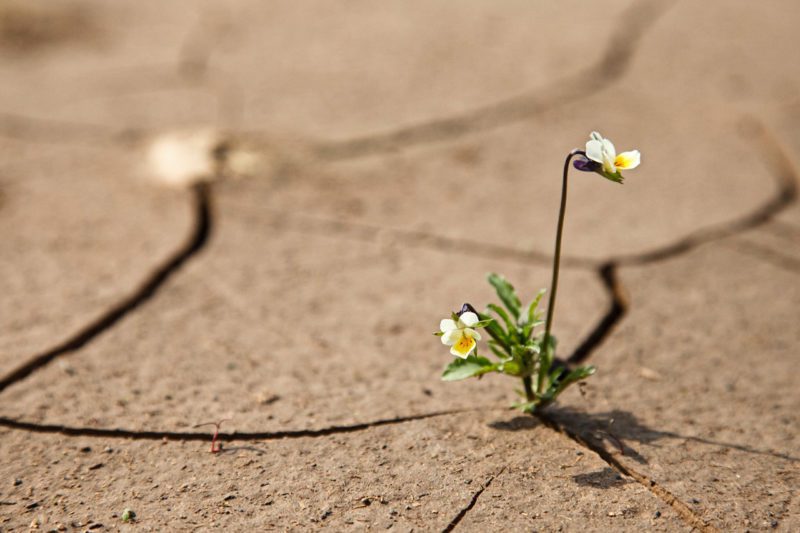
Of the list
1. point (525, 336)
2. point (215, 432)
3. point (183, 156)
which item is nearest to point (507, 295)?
point (525, 336)

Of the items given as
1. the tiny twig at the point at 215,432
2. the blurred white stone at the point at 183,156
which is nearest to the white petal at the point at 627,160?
the tiny twig at the point at 215,432

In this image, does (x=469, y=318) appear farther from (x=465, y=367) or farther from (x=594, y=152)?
(x=594, y=152)

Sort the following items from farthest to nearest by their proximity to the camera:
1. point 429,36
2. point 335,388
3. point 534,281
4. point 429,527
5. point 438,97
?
point 429,36, point 438,97, point 534,281, point 335,388, point 429,527

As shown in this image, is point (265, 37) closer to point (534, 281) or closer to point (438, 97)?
point (438, 97)

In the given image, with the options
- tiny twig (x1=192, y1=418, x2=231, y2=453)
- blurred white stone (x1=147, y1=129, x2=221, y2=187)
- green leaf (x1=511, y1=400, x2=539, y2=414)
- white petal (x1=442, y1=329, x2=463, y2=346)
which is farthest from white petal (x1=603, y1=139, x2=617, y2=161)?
blurred white stone (x1=147, y1=129, x2=221, y2=187)

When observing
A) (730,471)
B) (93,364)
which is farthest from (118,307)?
(730,471)

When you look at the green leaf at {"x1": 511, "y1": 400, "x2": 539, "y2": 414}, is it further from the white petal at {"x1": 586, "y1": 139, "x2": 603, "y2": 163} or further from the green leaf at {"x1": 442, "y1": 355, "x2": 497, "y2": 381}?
the white petal at {"x1": 586, "y1": 139, "x2": 603, "y2": 163}
